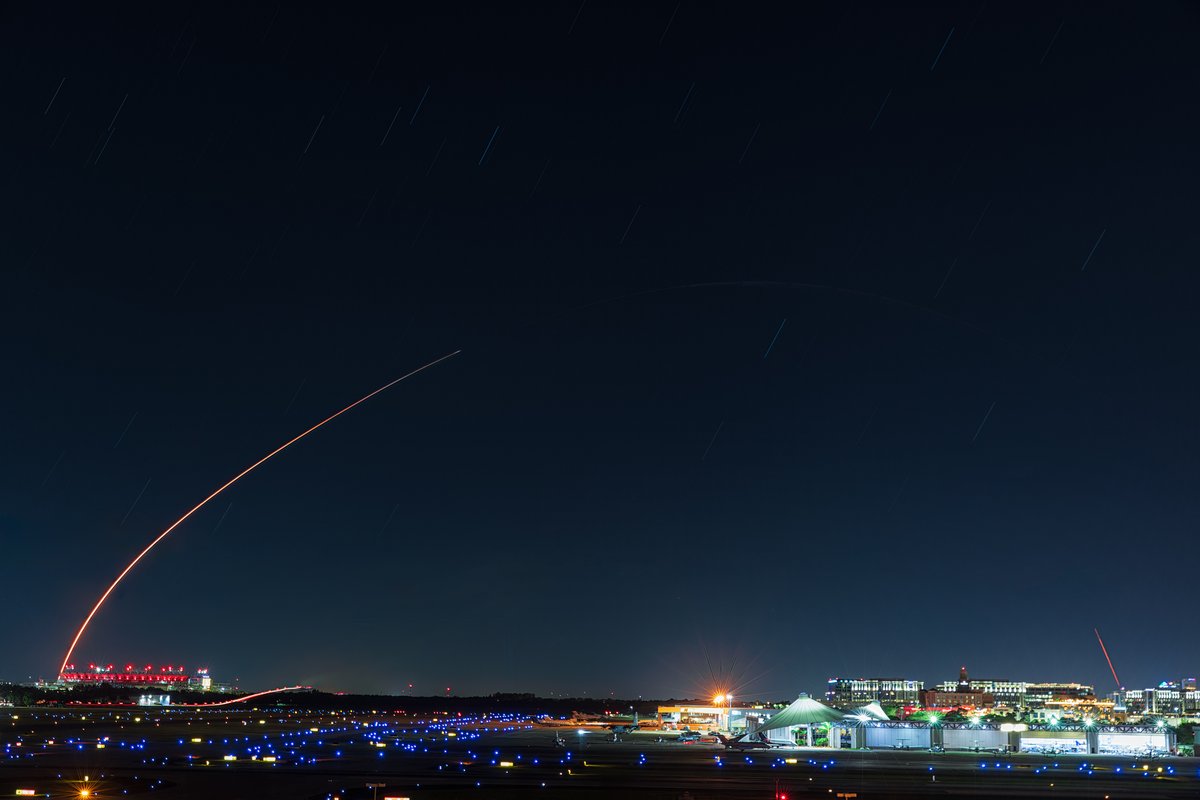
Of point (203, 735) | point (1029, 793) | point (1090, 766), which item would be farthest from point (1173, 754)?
point (203, 735)

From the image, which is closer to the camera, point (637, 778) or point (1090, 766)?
point (637, 778)

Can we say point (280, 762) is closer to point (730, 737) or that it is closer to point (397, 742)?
point (397, 742)

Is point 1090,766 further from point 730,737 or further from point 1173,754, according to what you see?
point 730,737

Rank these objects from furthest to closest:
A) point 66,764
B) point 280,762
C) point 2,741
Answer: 1. point 2,741
2. point 280,762
3. point 66,764

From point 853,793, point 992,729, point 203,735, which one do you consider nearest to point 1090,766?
point 992,729

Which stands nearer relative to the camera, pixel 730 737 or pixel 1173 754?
pixel 1173 754

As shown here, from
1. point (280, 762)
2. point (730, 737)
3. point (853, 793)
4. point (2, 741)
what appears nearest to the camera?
point (853, 793)

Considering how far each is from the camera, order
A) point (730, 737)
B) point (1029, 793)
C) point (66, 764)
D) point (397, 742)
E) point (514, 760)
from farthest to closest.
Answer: point (730, 737)
point (397, 742)
point (514, 760)
point (66, 764)
point (1029, 793)

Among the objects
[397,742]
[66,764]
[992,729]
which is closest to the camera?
[66,764]
